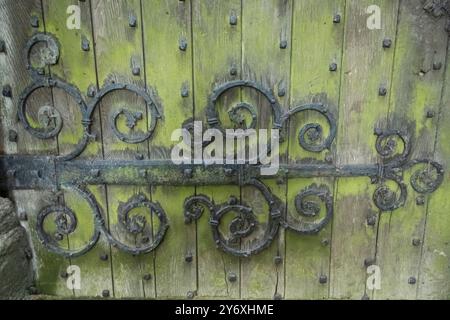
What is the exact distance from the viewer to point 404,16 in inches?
50.9

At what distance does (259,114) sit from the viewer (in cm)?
137

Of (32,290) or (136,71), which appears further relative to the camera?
(32,290)

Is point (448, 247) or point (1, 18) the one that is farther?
point (448, 247)

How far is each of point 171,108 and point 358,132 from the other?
21.3 inches

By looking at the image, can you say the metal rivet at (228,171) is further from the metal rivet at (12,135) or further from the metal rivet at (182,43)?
the metal rivet at (12,135)

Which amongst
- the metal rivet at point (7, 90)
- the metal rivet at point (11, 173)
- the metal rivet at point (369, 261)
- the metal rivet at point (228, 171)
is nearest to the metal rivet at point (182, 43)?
the metal rivet at point (228, 171)

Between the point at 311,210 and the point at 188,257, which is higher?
the point at 311,210

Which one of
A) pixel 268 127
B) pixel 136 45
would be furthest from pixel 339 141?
pixel 136 45

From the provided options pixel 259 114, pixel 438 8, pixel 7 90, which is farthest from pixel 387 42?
pixel 7 90

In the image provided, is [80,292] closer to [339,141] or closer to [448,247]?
[339,141]

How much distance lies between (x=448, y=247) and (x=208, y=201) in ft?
2.46

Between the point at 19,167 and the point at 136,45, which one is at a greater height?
→ the point at 136,45

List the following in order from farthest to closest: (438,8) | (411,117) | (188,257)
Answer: (188,257) → (411,117) → (438,8)

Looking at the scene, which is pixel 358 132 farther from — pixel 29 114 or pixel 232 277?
pixel 29 114
